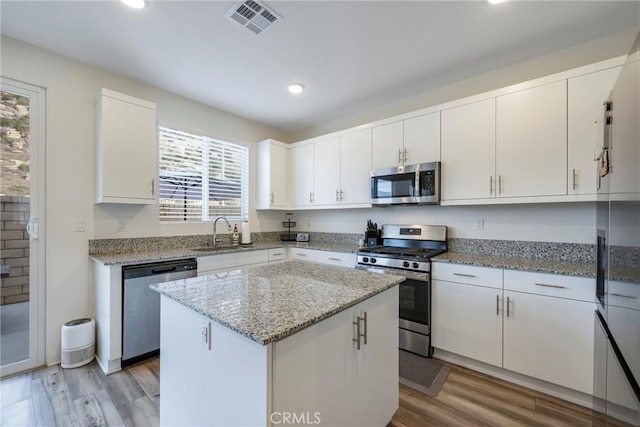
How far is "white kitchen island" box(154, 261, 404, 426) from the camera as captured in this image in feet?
3.08

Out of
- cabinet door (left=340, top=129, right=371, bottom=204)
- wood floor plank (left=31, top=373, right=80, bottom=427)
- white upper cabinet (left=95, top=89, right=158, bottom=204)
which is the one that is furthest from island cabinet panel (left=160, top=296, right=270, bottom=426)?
cabinet door (left=340, top=129, right=371, bottom=204)

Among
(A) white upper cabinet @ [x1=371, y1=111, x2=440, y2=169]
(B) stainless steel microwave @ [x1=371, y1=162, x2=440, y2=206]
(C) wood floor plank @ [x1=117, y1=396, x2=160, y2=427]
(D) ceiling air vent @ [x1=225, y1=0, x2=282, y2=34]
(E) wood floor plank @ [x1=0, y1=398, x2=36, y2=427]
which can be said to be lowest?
(C) wood floor plank @ [x1=117, y1=396, x2=160, y2=427]

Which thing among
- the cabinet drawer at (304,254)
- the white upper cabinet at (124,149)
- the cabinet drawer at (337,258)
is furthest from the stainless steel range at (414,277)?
the white upper cabinet at (124,149)

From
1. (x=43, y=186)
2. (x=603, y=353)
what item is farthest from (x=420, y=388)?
(x=43, y=186)

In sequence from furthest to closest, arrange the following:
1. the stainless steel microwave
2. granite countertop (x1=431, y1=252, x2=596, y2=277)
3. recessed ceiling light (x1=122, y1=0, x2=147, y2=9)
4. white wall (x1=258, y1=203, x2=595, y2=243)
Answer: the stainless steel microwave < white wall (x1=258, y1=203, x2=595, y2=243) < granite countertop (x1=431, y1=252, x2=596, y2=277) < recessed ceiling light (x1=122, y1=0, x2=147, y2=9)

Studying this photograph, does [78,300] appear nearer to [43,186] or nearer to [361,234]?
[43,186]

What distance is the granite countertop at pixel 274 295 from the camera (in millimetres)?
965

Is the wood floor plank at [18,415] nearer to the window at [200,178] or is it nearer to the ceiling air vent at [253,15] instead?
the window at [200,178]

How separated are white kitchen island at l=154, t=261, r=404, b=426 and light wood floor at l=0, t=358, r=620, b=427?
0.43m

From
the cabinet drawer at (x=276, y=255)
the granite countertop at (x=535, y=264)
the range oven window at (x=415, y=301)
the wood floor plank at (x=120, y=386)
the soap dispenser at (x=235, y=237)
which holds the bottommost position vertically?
the wood floor plank at (x=120, y=386)

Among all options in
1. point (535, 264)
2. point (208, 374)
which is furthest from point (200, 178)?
point (535, 264)

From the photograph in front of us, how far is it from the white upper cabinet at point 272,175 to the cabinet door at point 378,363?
2678 mm

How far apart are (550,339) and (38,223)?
4.18m

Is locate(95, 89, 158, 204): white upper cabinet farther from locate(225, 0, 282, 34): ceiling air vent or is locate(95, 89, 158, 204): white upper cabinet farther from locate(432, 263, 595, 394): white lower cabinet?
locate(432, 263, 595, 394): white lower cabinet
